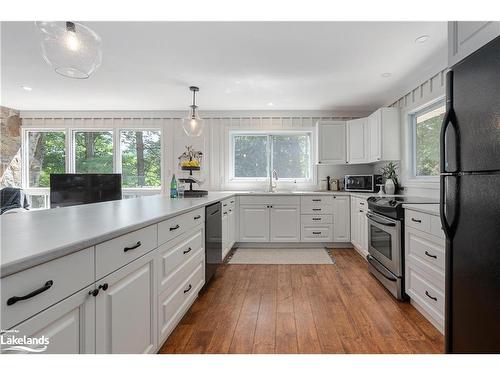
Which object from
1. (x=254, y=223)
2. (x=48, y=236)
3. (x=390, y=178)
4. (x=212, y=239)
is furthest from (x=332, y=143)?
(x=48, y=236)

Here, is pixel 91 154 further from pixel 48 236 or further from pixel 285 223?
pixel 48 236

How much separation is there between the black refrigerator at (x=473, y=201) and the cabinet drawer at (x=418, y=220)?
59 centimetres

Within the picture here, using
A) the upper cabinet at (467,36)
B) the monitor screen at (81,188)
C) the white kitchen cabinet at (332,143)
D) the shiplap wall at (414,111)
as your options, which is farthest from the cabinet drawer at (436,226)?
the monitor screen at (81,188)

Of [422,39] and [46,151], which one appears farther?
[46,151]

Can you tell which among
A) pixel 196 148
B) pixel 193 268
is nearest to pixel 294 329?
pixel 193 268

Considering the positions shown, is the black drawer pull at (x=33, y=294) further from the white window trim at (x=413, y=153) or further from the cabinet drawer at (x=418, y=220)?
the white window trim at (x=413, y=153)

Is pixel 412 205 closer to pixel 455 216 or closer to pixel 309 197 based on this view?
pixel 455 216

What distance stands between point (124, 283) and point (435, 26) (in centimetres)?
298

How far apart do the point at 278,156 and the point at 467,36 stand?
3.62 metres

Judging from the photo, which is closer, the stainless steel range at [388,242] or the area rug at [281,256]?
the stainless steel range at [388,242]

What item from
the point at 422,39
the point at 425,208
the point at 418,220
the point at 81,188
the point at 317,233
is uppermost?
the point at 422,39

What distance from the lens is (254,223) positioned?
13.3ft

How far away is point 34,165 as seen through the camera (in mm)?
4914

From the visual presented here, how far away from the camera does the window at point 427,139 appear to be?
118 inches
